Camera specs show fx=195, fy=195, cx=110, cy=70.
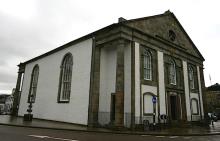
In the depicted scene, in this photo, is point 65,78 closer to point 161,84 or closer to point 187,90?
point 161,84

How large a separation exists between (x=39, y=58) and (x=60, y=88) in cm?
940

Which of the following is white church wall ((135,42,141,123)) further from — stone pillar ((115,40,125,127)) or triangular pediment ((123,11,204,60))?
triangular pediment ((123,11,204,60))

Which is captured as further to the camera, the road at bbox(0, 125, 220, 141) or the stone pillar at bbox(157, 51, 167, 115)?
the stone pillar at bbox(157, 51, 167, 115)

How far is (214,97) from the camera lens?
64688 millimetres

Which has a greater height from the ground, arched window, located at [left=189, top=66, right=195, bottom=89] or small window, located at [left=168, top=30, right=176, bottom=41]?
small window, located at [left=168, top=30, right=176, bottom=41]

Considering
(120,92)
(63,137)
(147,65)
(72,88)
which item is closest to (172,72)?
(147,65)

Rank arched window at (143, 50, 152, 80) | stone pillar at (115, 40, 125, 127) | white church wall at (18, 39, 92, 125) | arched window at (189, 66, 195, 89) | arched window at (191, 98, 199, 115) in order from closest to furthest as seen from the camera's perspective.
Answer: stone pillar at (115, 40, 125, 127) → white church wall at (18, 39, 92, 125) → arched window at (143, 50, 152, 80) → arched window at (191, 98, 199, 115) → arched window at (189, 66, 195, 89)

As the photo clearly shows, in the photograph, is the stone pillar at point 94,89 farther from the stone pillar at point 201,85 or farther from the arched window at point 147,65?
the stone pillar at point 201,85

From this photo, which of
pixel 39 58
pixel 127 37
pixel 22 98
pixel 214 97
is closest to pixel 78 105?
pixel 127 37

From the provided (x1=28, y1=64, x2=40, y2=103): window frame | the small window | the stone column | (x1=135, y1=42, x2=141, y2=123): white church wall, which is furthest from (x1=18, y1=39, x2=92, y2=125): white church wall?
the stone column

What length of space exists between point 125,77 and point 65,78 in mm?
8782

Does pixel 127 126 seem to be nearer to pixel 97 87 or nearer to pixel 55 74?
pixel 97 87

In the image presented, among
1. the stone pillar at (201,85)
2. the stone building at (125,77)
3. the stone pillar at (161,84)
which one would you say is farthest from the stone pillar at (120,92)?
the stone pillar at (201,85)

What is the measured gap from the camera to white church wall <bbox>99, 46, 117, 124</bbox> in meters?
20.0
